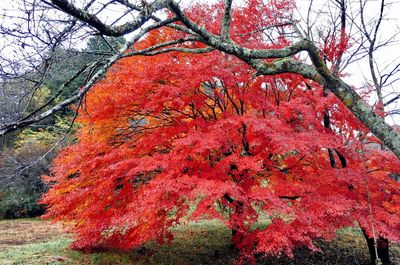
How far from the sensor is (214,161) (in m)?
7.82

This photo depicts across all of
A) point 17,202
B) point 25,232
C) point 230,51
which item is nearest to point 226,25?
point 230,51

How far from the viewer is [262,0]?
389 inches

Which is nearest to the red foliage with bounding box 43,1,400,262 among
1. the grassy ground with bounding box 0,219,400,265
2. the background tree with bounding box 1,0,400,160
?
the grassy ground with bounding box 0,219,400,265

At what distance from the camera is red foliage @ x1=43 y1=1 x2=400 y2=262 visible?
6020 mm

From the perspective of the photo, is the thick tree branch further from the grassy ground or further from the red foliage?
the grassy ground

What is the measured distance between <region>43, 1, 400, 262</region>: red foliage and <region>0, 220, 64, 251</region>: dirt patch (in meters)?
6.87

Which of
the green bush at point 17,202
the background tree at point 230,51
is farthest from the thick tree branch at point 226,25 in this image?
the green bush at point 17,202

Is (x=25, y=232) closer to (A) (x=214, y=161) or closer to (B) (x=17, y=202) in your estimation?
(B) (x=17, y=202)

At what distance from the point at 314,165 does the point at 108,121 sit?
5214 mm

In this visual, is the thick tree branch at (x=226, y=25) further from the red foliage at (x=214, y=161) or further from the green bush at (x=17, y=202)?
the green bush at (x=17, y=202)

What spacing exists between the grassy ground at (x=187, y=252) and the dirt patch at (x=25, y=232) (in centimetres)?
4

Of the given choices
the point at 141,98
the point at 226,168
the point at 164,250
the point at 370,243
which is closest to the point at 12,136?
the point at 164,250

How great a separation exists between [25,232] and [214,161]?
465 inches

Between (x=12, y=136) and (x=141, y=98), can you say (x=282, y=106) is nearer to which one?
(x=141, y=98)
